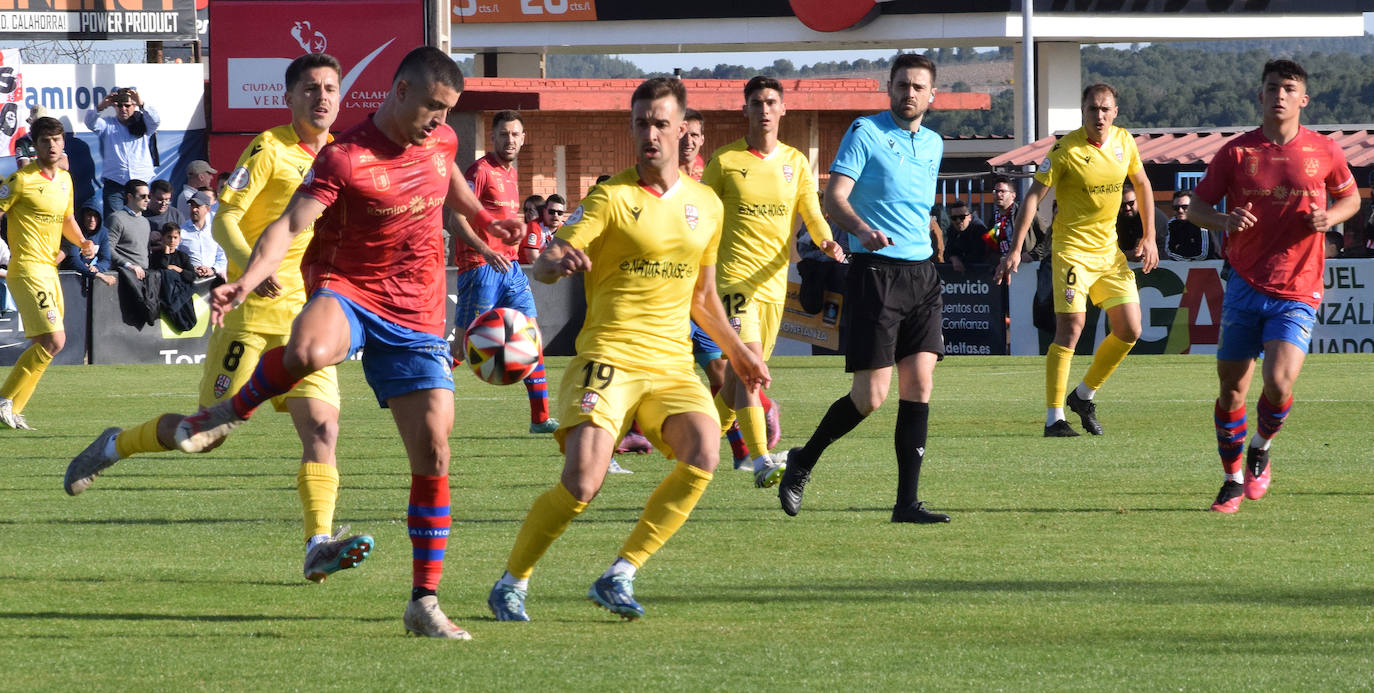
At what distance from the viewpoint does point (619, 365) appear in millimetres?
6418

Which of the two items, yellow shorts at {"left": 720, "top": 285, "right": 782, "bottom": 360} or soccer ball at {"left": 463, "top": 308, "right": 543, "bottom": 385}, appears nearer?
soccer ball at {"left": 463, "top": 308, "right": 543, "bottom": 385}

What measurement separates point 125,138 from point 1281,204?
22.0 m

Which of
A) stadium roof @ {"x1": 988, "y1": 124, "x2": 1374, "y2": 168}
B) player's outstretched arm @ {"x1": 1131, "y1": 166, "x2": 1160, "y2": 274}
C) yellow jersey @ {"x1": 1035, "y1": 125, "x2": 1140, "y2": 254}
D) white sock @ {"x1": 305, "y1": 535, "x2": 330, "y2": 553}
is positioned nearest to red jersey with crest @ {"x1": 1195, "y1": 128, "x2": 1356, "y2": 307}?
player's outstretched arm @ {"x1": 1131, "y1": 166, "x2": 1160, "y2": 274}

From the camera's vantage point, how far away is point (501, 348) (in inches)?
255

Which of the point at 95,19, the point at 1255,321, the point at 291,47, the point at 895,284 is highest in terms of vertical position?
the point at 95,19

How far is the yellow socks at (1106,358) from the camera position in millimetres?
13023

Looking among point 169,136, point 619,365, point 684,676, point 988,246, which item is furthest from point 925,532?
point 169,136

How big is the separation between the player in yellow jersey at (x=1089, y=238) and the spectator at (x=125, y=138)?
1765 cm

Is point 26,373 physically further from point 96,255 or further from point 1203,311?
point 1203,311

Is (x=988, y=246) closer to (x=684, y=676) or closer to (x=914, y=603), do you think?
(x=914, y=603)

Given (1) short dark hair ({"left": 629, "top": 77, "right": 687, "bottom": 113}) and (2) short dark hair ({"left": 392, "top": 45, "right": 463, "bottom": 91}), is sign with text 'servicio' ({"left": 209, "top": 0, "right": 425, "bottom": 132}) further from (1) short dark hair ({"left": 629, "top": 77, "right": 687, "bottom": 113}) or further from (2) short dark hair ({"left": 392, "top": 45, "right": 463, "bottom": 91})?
(2) short dark hair ({"left": 392, "top": 45, "right": 463, "bottom": 91})

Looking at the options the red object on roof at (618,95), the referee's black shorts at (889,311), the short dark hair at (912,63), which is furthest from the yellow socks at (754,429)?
the red object on roof at (618,95)

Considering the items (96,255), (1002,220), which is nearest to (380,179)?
(96,255)

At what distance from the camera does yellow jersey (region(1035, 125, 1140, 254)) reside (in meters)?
13.0
